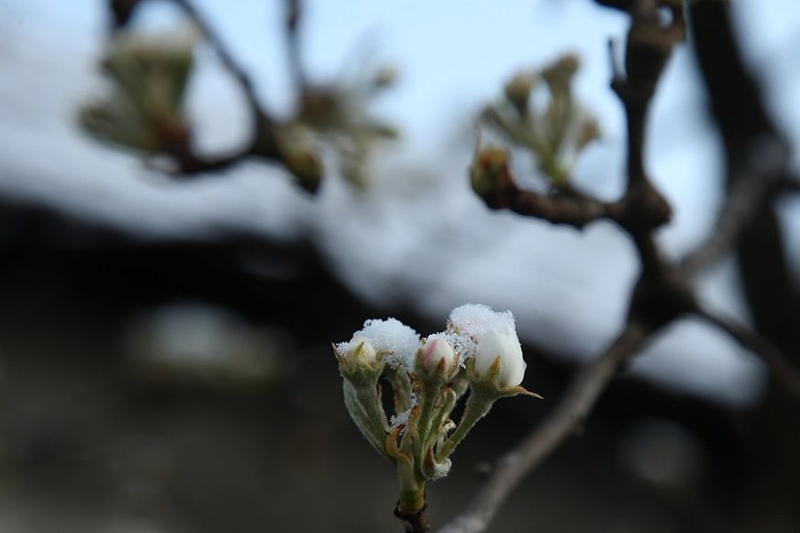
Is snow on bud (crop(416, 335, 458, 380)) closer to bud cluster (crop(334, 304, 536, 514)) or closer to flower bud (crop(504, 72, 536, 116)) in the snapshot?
bud cluster (crop(334, 304, 536, 514))

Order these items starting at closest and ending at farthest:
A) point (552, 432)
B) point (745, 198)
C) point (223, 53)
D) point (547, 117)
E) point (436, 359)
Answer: point (436, 359), point (552, 432), point (547, 117), point (223, 53), point (745, 198)

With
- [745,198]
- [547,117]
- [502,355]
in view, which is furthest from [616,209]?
[745,198]

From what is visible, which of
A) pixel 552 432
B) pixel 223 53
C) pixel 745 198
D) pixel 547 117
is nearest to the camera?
pixel 552 432

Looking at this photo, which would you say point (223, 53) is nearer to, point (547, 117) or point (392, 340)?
point (547, 117)

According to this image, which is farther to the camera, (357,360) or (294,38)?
(294,38)

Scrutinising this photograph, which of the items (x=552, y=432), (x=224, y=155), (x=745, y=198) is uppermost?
(x=224, y=155)

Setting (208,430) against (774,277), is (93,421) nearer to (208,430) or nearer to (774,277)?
(208,430)

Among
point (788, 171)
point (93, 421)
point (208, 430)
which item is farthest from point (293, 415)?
point (788, 171)

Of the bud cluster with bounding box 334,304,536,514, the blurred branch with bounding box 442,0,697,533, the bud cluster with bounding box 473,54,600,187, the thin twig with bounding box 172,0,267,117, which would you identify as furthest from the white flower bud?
the thin twig with bounding box 172,0,267,117
